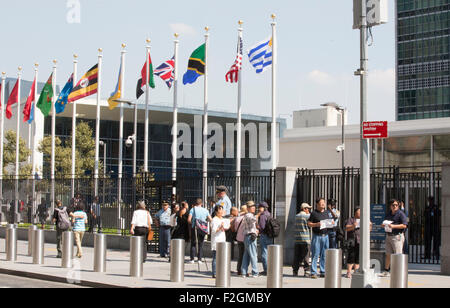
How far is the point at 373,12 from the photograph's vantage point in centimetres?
1405

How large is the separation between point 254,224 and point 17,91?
89.7 ft

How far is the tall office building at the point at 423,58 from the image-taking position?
8212 cm

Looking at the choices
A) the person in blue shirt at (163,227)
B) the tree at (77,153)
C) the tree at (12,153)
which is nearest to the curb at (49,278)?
the person in blue shirt at (163,227)

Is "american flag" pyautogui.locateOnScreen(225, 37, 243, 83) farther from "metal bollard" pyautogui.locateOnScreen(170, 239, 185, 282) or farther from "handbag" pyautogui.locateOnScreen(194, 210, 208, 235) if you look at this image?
"metal bollard" pyautogui.locateOnScreen(170, 239, 185, 282)

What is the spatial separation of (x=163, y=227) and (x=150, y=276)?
5458 mm

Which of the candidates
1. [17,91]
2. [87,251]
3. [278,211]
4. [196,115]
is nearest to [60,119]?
[196,115]

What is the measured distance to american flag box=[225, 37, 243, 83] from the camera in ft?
100

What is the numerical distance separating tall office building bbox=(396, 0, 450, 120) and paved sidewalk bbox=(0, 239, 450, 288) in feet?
220

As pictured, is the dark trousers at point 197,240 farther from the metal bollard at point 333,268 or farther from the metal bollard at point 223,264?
the metal bollard at point 333,268

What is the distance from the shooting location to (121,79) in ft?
118

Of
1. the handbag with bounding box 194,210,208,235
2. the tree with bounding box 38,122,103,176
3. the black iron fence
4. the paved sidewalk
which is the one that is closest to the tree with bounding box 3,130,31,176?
the tree with bounding box 38,122,103,176

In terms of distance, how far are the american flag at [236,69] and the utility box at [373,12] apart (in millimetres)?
16433

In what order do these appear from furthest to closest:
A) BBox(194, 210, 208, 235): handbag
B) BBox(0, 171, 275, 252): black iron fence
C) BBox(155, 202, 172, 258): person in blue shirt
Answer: BBox(155, 202, 172, 258): person in blue shirt
BBox(0, 171, 275, 252): black iron fence
BBox(194, 210, 208, 235): handbag

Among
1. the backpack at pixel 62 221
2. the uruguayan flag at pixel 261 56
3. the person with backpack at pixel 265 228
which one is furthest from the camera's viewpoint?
the uruguayan flag at pixel 261 56
